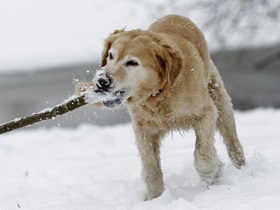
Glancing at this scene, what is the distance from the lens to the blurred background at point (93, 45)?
10.1 m

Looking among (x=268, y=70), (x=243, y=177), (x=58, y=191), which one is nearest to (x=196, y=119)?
(x=243, y=177)

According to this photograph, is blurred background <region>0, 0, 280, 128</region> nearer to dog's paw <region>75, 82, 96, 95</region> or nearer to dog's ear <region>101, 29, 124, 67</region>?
dog's ear <region>101, 29, 124, 67</region>

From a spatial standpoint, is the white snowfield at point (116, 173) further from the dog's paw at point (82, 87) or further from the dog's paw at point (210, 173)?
the dog's paw at point (82, 87)

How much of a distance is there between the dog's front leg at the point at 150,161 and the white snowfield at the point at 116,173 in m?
0.16

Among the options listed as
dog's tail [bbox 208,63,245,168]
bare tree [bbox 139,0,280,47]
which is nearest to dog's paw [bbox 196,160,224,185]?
dog's tail [bbox 208,63,245,168]

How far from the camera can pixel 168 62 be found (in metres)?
5.00

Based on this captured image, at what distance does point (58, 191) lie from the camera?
6.05 metres

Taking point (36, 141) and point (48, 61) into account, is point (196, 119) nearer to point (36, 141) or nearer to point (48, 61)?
point (36, 141)

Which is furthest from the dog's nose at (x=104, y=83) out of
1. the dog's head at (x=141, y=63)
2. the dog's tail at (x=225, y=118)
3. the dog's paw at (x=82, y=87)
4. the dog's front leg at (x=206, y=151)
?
the dog's tail at (x=225, y=118)

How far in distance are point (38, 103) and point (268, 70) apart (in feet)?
18.4

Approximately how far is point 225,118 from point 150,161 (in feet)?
4.07

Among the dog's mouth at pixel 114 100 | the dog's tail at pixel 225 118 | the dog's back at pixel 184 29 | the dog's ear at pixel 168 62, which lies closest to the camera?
the dog's mouth at pixel 114 100

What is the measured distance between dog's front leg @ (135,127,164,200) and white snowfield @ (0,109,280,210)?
0.16 m

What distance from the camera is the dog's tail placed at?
20.7 feet
